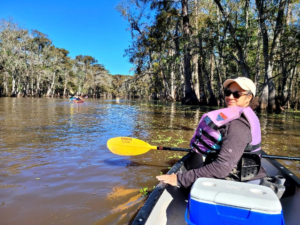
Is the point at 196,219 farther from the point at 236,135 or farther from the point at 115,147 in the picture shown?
the point at 115,147

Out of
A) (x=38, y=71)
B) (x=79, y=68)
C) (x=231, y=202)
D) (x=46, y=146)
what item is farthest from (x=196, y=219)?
(x=79, y=68)

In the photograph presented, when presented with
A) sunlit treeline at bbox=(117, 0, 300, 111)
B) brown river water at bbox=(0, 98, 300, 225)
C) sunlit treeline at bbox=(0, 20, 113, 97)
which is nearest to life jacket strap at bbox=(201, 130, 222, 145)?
brown river water at bbox=(0, 98, 300, 225)

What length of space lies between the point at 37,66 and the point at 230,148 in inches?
2116

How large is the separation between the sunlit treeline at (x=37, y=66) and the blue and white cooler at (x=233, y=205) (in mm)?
44932

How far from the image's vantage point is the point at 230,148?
6.09 feet

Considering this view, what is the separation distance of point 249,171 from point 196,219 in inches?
33.9

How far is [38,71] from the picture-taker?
160 feet

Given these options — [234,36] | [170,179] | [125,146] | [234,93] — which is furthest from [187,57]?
[170,179]

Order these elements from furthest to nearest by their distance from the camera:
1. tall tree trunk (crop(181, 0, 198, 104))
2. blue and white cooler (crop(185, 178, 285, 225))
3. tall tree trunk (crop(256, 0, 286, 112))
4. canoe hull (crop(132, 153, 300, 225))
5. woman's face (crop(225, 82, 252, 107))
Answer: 1. tall tree trunk (crop(181, 0, 198, 104))
2. tall tree trunk (crop(256, 0, 286, 112))
3. woman's face (crop(225, 82, 252, 107))
4. canoe hull (crop(132, 153, 300, 225))
5. blue and white cooler (crop(185, 178, 285, 225))


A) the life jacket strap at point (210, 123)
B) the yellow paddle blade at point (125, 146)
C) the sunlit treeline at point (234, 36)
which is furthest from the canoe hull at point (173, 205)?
the sunlit treeline at point (234, 36)

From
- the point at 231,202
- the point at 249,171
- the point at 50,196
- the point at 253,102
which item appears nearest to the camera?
the point at 231,202

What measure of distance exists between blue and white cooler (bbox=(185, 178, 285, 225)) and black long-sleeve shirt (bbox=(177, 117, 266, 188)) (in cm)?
32

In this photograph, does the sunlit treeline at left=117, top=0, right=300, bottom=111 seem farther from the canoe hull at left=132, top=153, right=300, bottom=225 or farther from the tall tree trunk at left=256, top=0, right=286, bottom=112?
the canoe hull at left=132, top=153, right=300, bottom=225

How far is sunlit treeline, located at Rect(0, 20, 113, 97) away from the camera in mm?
39031
